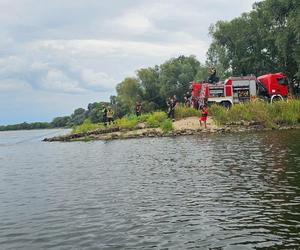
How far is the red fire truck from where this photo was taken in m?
46.0

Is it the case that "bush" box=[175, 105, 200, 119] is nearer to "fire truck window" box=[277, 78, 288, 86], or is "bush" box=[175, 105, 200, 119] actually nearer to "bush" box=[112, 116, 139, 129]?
"bush" box=[112, 116, 139, 129]

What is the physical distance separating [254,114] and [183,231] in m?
30.8

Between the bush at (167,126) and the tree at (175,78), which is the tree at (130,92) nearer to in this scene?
the tree at (175,78)

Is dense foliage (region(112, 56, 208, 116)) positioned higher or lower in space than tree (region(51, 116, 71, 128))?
higher

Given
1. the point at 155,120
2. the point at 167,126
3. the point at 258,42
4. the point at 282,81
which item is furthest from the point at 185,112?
the point at 258,42

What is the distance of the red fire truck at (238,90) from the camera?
4603 cm

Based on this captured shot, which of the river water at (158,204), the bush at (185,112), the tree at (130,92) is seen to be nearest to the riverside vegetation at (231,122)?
the bush at (185,112)

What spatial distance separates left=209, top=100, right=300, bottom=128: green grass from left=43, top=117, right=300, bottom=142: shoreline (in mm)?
495

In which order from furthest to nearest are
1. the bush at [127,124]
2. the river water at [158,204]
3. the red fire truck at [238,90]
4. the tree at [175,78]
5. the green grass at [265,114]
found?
the tree at [175,78]
the red fire truck at [238,90]
the bush at [127,124]
the green grass at [265,114]
the river water at [158,204]

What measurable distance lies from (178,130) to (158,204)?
27104mm

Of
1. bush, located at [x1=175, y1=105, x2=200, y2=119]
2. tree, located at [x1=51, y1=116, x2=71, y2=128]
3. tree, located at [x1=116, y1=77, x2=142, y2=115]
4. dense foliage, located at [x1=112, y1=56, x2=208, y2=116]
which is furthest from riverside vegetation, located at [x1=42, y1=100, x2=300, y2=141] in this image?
tree, located at [x1=51, y1=116, x2=71, y2=128]

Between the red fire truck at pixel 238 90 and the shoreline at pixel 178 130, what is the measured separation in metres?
5.16

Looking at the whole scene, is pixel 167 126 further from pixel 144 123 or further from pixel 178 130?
pixel 144 123

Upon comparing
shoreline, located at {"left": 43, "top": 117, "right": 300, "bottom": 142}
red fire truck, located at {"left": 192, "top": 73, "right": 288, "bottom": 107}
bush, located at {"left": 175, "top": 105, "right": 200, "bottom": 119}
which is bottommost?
shoreline, located at {"left": 43, "top": 117, "right": 300, "bottom": 142}
